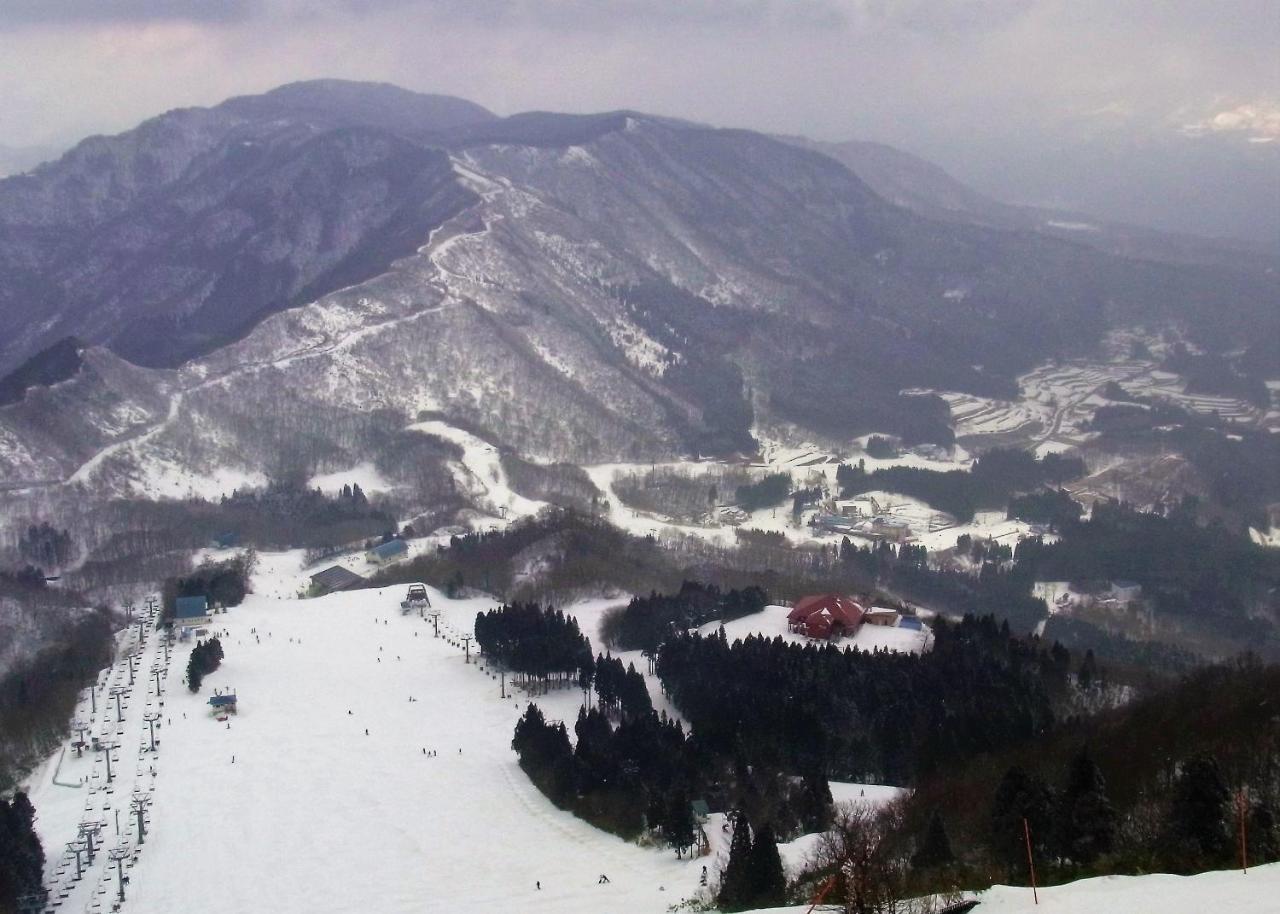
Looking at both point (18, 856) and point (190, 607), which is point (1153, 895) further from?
point (190, 607)

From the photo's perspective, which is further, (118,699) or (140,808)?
(118,699)

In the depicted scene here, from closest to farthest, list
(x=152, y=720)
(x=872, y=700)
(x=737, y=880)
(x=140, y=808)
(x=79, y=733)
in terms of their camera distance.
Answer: (x=737, y=880), (x=140, y=808), (x=872, y=700), (x=79, y=733), (x=152, y=720)

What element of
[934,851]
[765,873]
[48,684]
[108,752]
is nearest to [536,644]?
[108,752]

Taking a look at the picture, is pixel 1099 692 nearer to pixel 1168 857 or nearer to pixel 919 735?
pixel 919 735

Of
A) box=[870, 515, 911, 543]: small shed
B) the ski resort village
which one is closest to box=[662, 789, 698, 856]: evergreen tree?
the ski resort village

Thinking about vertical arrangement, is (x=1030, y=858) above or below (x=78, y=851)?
above

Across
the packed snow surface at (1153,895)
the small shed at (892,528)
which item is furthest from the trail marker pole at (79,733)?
the small shed at (892,528)

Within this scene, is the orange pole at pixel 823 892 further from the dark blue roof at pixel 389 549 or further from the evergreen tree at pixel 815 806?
the dark blue roof at pixel 389 549

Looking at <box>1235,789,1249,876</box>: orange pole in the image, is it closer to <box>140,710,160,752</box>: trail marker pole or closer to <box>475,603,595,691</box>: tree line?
<box>475,603,595,691</box>: tree line
